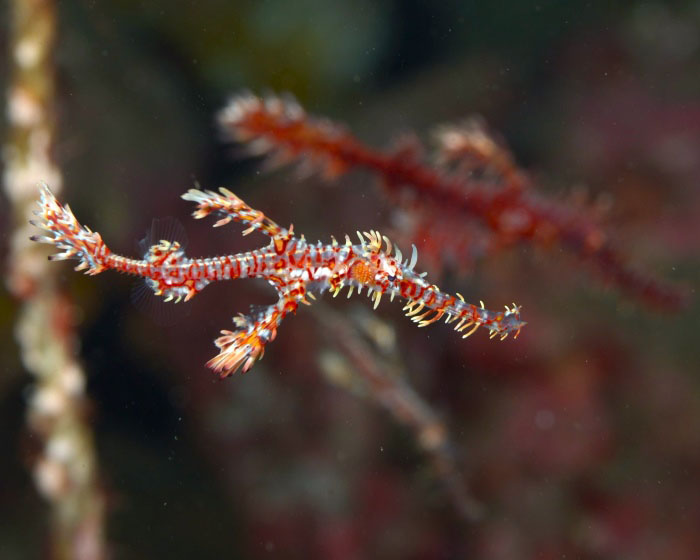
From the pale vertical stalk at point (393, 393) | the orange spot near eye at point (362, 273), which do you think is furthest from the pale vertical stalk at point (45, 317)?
the orange spot near eye at point (362, 273)

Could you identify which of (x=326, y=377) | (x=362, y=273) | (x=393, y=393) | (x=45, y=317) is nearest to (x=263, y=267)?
(x=362, y=273)

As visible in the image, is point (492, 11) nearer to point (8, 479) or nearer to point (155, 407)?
point (155, 407)

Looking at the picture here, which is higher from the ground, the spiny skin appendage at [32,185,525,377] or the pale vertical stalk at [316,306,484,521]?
the spiny skin appendage at [32,185,525,377]

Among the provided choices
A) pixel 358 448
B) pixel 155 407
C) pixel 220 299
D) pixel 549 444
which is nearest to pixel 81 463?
pixel 155 407

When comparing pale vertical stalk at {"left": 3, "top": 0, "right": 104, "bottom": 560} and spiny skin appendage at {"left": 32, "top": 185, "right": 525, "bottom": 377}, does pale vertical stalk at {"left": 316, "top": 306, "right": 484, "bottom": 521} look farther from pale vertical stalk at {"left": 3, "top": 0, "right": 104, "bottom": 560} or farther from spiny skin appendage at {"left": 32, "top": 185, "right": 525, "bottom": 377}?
spiny skin appendage at {"left": 32, "top": 185, "right": 525, "bottom": 377}

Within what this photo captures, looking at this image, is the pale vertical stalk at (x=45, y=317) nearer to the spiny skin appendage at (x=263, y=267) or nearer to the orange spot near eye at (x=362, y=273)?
the spiny skin appendage at (x=263, y=267)

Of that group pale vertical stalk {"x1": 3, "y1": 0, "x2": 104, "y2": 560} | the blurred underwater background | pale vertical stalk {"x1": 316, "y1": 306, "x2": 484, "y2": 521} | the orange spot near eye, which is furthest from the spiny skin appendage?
the blurred underwater background

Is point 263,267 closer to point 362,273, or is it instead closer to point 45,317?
point 362,273
